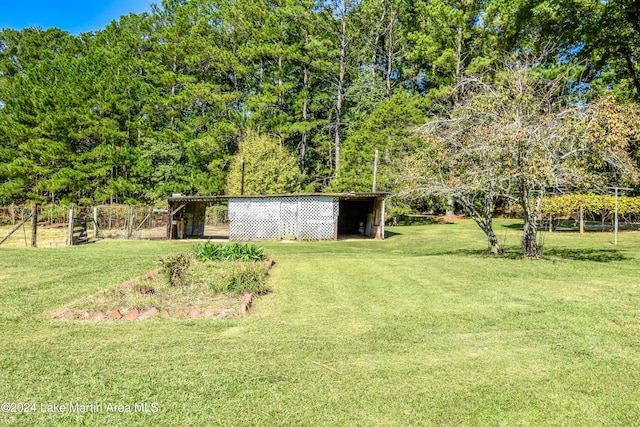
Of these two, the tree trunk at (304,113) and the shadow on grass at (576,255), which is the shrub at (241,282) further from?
the tree trunk at (304,113)

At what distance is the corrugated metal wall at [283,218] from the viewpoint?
1858cm

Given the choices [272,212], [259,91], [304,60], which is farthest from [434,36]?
[272,212]

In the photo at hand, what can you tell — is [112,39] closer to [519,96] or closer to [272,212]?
[272,212]

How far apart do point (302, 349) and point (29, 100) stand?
31773mm

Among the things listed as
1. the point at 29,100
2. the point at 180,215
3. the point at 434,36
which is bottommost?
the point at 180,215

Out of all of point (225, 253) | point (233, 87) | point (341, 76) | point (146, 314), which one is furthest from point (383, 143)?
point (146, 314)

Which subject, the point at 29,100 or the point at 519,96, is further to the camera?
the point at 29,100

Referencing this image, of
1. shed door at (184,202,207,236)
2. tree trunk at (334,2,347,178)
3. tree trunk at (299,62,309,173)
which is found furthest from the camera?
tree trunk at (299,62,309,173)

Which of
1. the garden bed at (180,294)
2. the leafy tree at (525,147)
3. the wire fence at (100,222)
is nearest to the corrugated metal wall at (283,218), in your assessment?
the wire fence at (100,222)

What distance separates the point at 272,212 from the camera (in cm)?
1878

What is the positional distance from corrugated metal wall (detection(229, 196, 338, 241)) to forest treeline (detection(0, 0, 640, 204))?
7429 millimetres

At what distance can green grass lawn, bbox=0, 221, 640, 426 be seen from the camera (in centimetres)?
267

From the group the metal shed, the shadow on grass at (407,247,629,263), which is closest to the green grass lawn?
the shadow on grass at (407,247,629,263)

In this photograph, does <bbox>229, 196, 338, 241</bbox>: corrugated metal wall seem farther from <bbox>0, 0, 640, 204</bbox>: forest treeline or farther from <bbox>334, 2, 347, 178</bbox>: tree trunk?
<bbox>334, 2, 347, 178</bbox>: tree trunk
